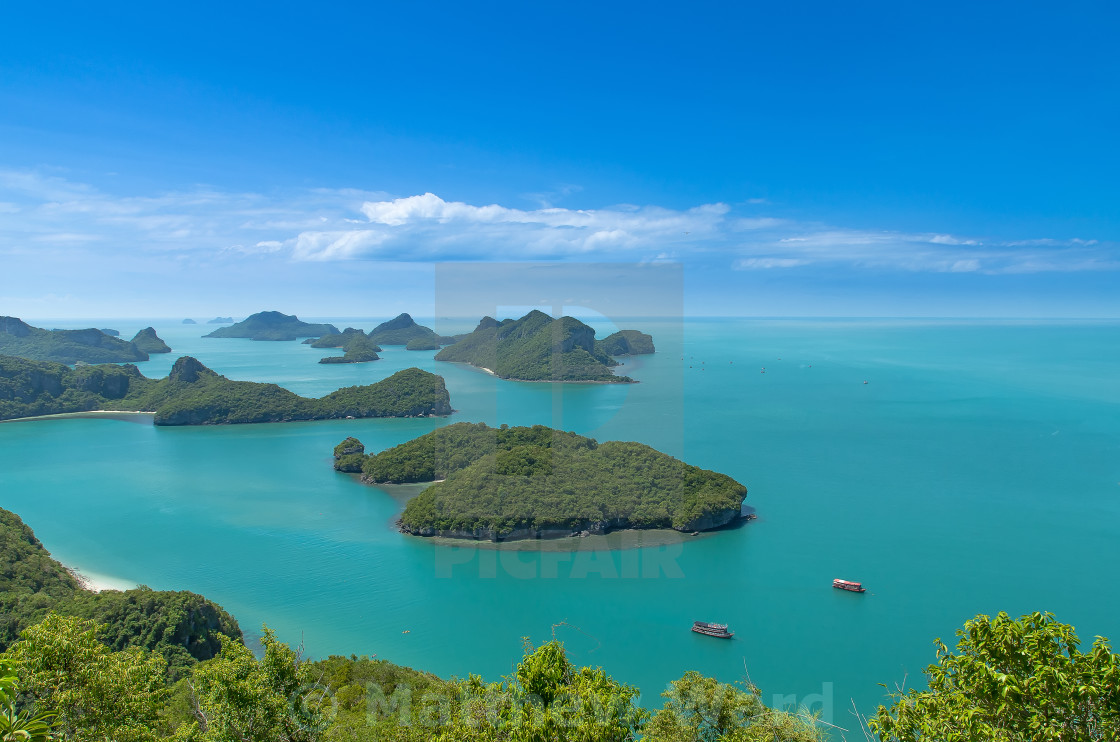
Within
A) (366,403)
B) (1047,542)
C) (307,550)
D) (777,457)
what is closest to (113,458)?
(366,403)

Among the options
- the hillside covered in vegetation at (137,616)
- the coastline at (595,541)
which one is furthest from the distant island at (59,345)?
the coastline at (595,541)

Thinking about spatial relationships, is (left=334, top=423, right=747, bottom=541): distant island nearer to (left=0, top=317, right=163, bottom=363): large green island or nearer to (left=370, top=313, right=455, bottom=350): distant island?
A: (left=0, top=317, right=163, bottom=363): large green island

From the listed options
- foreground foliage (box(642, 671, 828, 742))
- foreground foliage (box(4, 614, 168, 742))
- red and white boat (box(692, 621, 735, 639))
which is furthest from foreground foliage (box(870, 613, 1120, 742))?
red and white boat (box(692, 621, 735, 639))

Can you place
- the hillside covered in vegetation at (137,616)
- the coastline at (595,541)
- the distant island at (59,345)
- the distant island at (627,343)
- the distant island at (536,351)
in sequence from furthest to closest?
the distant island at (627,343) → the distant island at (59,345) → the distant island at (536,351) → the coastline at (595,541) → the hillside covered in vegetation at (137,616)

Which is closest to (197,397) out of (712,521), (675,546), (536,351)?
(536,351)

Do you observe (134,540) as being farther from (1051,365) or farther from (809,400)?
(1051,365)

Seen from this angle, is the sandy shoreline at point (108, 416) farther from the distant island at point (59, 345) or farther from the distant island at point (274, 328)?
the distant island at point (274, 328)
